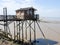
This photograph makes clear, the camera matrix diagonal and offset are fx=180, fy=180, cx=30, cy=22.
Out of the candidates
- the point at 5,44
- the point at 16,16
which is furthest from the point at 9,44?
the point at 16,16

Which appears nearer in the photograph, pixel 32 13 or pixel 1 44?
pixel 1 44

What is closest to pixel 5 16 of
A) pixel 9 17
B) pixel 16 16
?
pixel 9 17

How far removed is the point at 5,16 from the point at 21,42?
19.1 ft

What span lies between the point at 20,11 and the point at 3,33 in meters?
6.35

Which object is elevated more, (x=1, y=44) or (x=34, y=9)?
(x=34, y=9)

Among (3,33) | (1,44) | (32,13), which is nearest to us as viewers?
(1,44)

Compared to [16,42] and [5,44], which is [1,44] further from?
[16,42]

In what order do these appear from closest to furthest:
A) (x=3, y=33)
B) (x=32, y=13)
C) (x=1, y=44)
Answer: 1. (x=1, y=44)
2. (x=3, y=33)
3. (x=32, y=13)

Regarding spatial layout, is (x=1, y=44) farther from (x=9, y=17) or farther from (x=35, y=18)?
(x=35, y=18)

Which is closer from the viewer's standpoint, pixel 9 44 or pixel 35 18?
pixel 9 44

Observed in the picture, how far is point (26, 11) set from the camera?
118ft

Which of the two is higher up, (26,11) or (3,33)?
(26,11)

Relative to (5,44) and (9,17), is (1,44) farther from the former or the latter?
(9,17)

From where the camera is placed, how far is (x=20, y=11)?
36.8 meters
